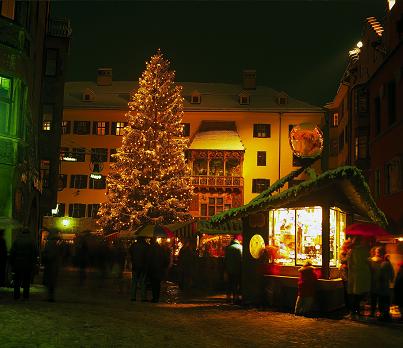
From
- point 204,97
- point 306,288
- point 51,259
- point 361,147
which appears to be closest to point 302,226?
point 306,288

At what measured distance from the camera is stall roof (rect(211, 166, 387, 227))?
16891 mm

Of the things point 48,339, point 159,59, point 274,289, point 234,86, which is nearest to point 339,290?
point 274,289

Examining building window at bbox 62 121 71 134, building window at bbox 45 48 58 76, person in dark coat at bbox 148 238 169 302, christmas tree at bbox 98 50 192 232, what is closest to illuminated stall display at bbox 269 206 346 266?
person in dark coat at bbox 148 238 169 302

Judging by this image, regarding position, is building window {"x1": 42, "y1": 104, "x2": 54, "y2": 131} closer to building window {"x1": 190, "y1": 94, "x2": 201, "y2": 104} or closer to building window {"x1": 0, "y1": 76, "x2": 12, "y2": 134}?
building window {"x1": 0, "y1": 76, "x2": 12, "y2": 134}

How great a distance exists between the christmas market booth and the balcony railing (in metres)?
46.2

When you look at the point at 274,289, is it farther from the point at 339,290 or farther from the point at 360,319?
the point at 360,319

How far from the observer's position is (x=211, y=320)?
49.2 feet

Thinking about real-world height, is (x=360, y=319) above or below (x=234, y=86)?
below

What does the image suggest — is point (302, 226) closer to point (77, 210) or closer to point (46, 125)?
point (46, 125)

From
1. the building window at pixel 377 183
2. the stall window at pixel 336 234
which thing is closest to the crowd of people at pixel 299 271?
the stall window at pixel 336 234

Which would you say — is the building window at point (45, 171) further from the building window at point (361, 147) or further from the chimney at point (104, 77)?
the chimney at point (104, 77)

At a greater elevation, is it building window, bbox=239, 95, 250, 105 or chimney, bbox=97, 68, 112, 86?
chimney, bbox=97, 68, 112, 86

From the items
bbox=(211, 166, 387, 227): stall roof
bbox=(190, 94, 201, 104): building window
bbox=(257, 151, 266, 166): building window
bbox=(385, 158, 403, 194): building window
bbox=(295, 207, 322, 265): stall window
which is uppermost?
bbox=(190, 94, 201, 104): building window

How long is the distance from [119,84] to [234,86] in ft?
45.7
